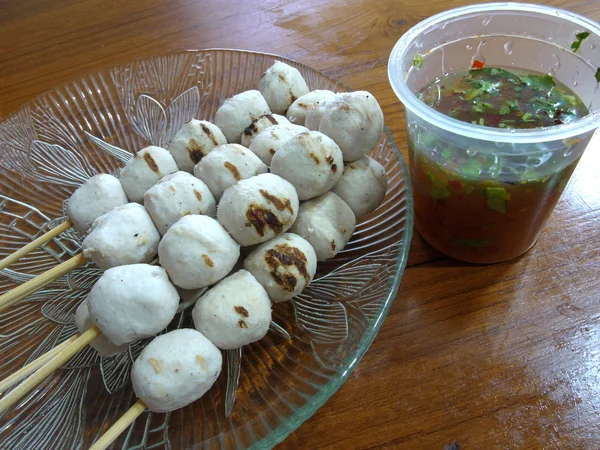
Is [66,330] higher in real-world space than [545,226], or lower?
higher

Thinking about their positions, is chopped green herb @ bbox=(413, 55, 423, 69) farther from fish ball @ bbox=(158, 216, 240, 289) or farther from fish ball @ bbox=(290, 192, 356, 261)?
fish ball @ bbox=(158, 216, 240, 289)

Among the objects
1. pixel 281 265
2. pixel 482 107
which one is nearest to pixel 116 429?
pixel 281 265

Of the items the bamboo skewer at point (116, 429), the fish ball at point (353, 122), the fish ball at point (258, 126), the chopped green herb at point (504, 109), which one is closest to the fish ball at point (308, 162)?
the fish ball at point (353, 122)

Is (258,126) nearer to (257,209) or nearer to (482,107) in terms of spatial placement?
(257,209)

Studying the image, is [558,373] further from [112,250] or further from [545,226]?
[112,250]

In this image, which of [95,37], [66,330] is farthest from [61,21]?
[66,330]

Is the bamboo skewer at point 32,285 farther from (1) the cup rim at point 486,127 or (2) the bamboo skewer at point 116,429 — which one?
(1) the cup rim at point 486,127
